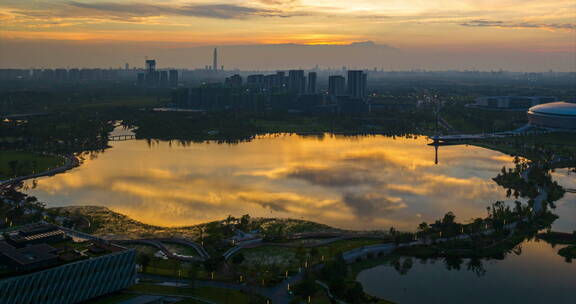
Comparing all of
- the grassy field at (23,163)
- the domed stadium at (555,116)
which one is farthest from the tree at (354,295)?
the domed stadium at (555,116)

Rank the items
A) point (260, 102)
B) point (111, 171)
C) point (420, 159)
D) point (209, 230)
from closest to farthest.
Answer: point (209, 230) → point (111, 171) → point (420, 159) → point (260, 102)

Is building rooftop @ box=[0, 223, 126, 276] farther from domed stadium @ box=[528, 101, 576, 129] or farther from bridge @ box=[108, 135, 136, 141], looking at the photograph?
domed stadium @ box=[528, 101, 576, 129]

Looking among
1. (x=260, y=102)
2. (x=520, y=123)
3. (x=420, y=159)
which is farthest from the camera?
(x=260, y=102)

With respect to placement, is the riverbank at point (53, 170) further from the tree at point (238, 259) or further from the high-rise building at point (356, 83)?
the high-rise building at point (356, 83)

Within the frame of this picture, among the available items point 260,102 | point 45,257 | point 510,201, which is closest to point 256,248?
point 45,257

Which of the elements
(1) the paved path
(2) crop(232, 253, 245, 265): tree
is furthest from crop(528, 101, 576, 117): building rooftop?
(2) crop(232, 253, 245, 265): tree

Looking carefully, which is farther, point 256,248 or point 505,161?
point 505,161

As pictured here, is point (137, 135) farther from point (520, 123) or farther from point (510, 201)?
point (520, 123)

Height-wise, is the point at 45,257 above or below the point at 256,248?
above
